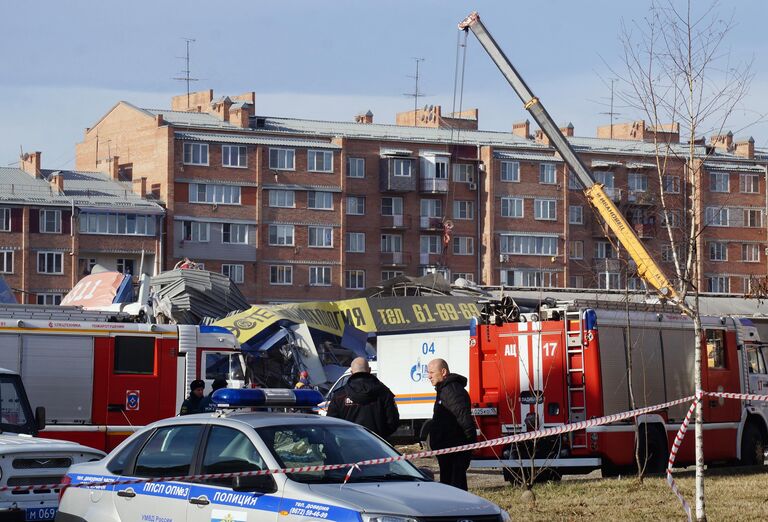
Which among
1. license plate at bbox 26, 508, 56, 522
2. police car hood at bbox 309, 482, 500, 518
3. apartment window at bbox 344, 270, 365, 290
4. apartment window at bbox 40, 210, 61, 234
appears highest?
apartment window at bbox 40, 210, 61, 234

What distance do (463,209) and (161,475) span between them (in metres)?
85.1

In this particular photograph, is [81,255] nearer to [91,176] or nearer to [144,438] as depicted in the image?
[91,176]

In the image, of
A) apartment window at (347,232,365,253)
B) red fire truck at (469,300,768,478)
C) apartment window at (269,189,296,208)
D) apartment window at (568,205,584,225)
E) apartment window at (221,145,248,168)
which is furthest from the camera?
apartment window at (568,205,584,225)

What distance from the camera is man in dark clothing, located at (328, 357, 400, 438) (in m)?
14.3

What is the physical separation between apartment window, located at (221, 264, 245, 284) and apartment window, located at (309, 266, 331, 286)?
16.6 feet

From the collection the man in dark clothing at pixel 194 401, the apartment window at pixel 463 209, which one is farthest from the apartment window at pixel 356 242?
the man in dark clothing at pixel 194 401

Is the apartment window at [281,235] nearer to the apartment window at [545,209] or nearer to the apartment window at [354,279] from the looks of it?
the apartment window at [354,279]

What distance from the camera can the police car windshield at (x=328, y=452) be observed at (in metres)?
9.84

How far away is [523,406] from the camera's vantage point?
1991 centimetres

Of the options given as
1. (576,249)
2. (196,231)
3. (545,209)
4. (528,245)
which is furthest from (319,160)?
(576,249)

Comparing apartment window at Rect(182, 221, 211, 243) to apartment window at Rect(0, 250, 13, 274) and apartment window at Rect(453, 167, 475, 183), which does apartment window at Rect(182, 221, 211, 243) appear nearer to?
apartment window at Rect(0, 250, 13, 274)

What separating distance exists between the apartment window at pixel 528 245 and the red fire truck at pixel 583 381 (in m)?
73.4

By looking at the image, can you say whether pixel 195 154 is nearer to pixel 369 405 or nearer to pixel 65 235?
pixel 65 235

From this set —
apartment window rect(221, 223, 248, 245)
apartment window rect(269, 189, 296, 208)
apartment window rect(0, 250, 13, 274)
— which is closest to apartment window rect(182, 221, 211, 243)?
apartment window rect(221, 223, 248, 245)
